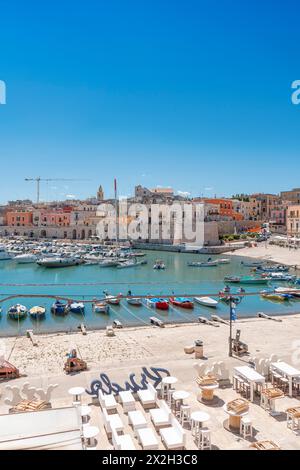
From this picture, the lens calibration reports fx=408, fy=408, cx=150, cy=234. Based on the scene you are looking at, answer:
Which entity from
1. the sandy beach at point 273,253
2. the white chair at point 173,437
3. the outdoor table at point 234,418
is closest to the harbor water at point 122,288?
the sandy beach at point 273,253

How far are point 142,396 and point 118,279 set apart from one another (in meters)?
27.8

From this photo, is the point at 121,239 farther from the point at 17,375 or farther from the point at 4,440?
the point at 4,440

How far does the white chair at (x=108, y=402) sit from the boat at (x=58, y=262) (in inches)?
1410

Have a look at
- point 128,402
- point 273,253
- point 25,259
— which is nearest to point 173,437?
point 128,402

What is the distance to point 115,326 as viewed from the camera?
623 inches

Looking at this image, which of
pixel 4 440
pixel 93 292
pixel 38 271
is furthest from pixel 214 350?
pixel 38 271

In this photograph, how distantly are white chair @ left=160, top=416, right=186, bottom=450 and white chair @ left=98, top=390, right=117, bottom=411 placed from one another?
127 cm

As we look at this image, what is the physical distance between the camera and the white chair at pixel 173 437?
5609 millimetres

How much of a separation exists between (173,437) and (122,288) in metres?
Answer: 23.7

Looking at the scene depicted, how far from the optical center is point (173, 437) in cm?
574

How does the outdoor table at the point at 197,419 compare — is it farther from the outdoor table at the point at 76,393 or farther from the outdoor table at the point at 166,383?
the outdoor table at the point at 76,393

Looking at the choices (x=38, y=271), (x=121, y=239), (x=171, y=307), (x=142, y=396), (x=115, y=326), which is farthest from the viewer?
(x=121, y=239)

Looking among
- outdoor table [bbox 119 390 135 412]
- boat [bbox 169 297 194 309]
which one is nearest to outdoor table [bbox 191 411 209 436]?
outdoor table [bbox 119 390 135 412]
